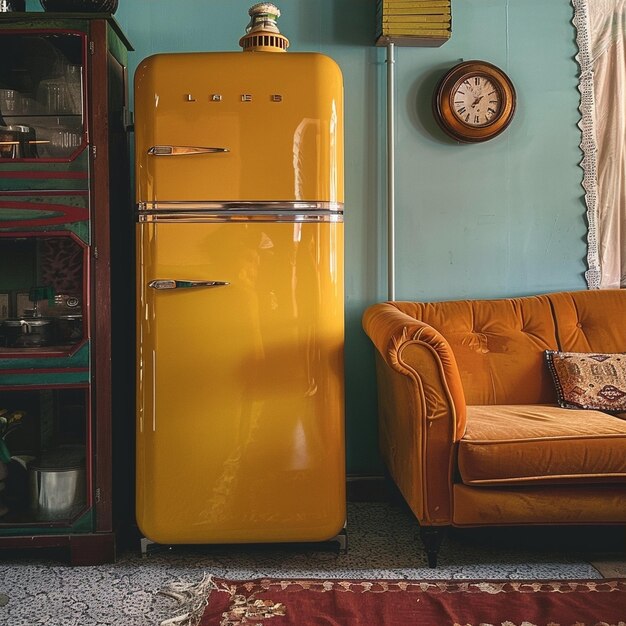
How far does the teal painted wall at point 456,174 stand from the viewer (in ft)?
10.2

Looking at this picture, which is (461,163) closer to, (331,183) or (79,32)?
(331,183)

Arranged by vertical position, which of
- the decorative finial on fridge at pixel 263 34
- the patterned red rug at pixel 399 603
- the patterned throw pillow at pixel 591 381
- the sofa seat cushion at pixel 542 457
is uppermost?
the decorative finial on fridge at pixel 263 34

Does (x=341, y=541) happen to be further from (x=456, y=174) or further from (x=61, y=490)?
(x=456, y=174)

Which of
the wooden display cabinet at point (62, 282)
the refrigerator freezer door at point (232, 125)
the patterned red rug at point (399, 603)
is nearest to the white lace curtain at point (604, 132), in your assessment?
the refrigerator freezer door at point (232, 125)

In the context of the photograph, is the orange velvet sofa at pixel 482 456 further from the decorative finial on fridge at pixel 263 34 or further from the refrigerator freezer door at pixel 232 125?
the decorative finial on fridge at pixel 263 34

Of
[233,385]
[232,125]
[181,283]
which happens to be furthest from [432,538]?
[232,125]

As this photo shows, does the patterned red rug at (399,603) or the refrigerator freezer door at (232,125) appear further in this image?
the refrigerator freezer door at (232,125)

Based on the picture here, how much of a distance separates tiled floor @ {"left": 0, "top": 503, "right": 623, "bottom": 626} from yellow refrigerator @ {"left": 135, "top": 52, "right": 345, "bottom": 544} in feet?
0.33

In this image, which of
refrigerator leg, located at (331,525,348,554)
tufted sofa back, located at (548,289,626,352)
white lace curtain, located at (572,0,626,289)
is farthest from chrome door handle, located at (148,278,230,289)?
white lace curtain, located at (572,0,626,289)

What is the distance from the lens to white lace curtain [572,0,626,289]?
10.2 feet

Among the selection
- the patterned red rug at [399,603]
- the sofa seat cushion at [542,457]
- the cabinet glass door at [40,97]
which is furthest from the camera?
the cabinet glass door at [40,97]

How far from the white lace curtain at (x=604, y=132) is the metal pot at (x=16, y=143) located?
219cm

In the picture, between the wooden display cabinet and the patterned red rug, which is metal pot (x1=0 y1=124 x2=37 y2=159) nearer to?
the wooden display cabinet

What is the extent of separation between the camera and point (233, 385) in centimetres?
241
